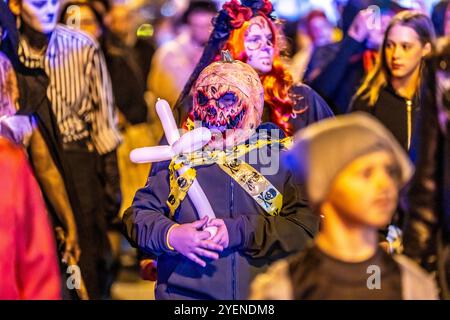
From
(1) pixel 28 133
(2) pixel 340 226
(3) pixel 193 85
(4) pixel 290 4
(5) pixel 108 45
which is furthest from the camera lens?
(4) pixel 290 4

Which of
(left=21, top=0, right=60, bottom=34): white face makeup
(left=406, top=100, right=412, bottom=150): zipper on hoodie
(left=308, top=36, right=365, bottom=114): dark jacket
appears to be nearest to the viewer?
(left=406, top=100, right=412, bottom=150): zipper on hoodie

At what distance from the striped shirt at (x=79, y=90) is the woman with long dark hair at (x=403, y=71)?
173 cm

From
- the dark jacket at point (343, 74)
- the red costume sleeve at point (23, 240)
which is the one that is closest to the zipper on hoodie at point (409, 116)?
the dark jacket at point (343, 74)

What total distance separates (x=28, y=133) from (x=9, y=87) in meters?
0.61

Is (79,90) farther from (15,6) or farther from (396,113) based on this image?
(396,113)

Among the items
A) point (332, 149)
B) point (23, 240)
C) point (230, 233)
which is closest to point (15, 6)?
point (230, 233)

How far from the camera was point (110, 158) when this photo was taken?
854 centimetres

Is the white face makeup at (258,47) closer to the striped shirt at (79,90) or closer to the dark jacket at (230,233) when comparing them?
the dark jacket at (230,233)

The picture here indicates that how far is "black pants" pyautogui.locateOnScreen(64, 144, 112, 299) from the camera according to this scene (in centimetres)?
816

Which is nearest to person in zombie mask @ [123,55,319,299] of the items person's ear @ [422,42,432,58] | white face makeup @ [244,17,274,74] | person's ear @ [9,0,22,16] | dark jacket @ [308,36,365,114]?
white face makeup @ [244,17,274,74]

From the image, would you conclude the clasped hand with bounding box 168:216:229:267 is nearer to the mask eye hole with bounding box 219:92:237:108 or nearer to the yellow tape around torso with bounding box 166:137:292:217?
the yellow tape around torso with bounding box 166:137:292:217
